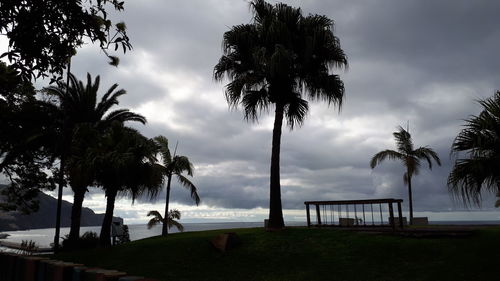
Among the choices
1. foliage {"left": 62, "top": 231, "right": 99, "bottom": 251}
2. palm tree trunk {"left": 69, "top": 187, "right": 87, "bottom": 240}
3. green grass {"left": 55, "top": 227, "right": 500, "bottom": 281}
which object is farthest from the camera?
palm tree trunk {"left": 69, "top": 187, "right": 87, "bottom": 240}

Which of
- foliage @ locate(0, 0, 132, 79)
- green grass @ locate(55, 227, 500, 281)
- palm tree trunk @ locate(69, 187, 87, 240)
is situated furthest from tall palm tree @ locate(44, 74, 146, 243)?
foliage @ locate(0, 0, 132, 79)

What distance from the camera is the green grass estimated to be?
42.3ft

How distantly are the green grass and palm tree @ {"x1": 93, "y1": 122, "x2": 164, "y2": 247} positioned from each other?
643cm

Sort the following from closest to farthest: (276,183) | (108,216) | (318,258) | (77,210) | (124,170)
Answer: (318,258)
(276,183)
(124,170)
(108,216)
(77,210)

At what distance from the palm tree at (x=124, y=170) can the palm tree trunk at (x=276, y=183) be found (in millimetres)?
8553

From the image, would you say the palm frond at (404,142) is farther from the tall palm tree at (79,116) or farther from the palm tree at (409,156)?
the tall palm tree at (79,116)

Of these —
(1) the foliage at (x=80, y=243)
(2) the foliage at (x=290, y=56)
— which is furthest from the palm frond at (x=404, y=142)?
(1) the foliage at (x=80, y=243)

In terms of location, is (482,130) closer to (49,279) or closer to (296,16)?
(49,279)

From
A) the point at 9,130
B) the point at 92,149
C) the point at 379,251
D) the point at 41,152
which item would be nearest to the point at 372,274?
the point at 379,251

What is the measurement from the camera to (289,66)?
20.5 meters

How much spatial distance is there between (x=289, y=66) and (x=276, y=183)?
5983mm

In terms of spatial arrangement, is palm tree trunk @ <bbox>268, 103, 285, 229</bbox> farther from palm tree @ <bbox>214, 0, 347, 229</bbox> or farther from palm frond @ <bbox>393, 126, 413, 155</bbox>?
palm frond @ <bbox>393, 126, 413, 155</bbox>

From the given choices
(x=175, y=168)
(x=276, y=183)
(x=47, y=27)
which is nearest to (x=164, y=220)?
(x=175, y=168)

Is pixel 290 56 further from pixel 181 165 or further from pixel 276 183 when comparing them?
pixel 181 165
